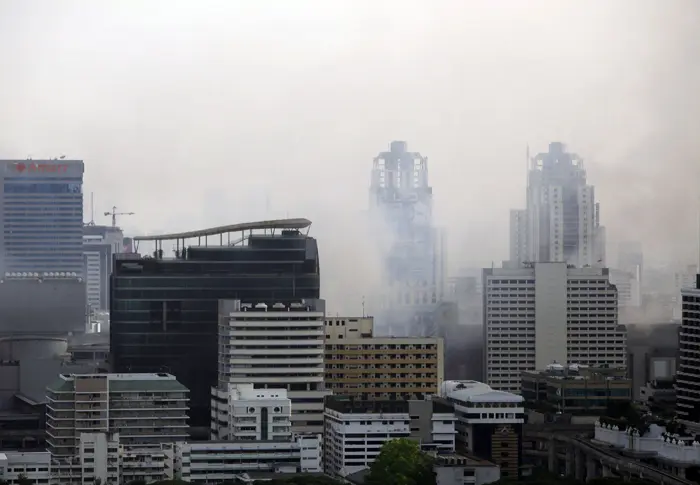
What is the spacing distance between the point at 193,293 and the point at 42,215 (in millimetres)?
45186

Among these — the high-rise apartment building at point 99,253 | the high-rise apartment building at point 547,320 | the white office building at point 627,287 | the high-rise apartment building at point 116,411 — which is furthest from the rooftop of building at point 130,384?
the high-rise apartment building at point 99,253

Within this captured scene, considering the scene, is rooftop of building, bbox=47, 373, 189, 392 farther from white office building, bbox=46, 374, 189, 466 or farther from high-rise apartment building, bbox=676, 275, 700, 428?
high-rise apartment building, bbox=676, 275, 700, 428

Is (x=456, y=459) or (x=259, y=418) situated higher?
(x=259, y=418)

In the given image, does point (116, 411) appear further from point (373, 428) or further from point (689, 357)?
point (689, 357)

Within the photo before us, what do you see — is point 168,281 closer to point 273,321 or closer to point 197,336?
point 197,336

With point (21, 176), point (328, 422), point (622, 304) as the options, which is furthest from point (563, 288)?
point (21, 176)

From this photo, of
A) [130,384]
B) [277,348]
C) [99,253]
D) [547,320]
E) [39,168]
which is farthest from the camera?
[99,253]

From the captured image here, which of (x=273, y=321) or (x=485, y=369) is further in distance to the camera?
(x=485, y=369)

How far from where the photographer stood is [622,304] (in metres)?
59.7

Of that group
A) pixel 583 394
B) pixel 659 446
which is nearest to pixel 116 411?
pixel 659 446

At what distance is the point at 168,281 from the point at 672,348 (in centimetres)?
1564

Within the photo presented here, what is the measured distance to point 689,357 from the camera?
147ft

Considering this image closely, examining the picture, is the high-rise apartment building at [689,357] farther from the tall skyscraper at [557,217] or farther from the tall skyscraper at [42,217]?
the tall skyscraper at [42,217]

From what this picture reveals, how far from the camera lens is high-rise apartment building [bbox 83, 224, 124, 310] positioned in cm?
8931
